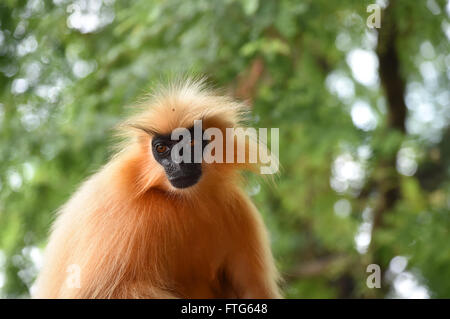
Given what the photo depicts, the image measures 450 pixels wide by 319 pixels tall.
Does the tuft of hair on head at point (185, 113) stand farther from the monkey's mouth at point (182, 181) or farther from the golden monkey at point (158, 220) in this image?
the monkey's mouth at point (182, 181)

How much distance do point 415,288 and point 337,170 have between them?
1.85 m

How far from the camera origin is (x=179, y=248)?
11.0 feet

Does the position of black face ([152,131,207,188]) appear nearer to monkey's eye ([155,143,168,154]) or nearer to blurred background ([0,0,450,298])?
monkey's eye ([155,143,168,154])

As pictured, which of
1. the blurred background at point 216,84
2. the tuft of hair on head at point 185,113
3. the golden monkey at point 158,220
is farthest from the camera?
the blurred background at point 216,84

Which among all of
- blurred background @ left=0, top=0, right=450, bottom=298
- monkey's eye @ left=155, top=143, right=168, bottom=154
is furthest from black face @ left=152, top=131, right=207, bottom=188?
blurred background @ left=0, top=0, right=450, bottom=298

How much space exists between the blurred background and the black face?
35.5 inches

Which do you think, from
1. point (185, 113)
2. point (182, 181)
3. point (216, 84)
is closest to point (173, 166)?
point (182, 181)

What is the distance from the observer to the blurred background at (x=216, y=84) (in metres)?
4.52

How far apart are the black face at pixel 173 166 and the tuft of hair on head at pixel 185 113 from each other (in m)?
0.06

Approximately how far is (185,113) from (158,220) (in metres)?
0.65

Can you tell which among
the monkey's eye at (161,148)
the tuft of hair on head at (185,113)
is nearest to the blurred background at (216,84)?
the tuft of hair on head at (185,113)

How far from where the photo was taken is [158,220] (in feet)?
10.7

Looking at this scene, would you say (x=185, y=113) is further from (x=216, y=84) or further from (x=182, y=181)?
(x=216, y=84)

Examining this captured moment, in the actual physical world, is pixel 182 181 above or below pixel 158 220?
above
